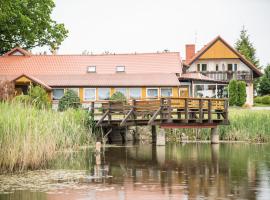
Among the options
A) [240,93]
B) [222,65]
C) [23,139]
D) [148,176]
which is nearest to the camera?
[23,139]

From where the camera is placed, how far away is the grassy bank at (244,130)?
31109 millimetres

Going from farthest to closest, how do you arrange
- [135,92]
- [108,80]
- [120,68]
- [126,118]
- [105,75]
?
1. [120,68]
2. [105,75]
3. [108,80]
4. [135,92]
5. [126,118]

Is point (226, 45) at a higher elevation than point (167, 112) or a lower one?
higher

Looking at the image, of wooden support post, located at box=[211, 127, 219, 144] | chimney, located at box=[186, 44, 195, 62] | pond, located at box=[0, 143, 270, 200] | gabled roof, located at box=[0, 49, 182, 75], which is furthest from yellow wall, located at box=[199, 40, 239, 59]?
pond, located at box=[0, 143, 270, 200]

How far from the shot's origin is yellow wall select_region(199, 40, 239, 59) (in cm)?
5975

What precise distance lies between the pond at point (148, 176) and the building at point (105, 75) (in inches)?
751

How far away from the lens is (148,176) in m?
18.5

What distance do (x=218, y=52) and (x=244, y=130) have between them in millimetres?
29405

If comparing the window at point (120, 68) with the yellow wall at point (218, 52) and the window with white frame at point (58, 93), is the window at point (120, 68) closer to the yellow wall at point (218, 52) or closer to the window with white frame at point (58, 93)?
the window with white frame at point (58, 93)

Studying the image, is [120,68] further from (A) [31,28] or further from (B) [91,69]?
(A) [31,28]

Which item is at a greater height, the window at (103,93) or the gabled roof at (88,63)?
the gabled roof at (88,63)

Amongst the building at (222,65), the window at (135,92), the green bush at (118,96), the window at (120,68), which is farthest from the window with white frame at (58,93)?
the building at (222,65)

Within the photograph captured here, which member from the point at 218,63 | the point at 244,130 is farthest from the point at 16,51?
the point at 244,130

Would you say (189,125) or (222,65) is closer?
(189,125)
